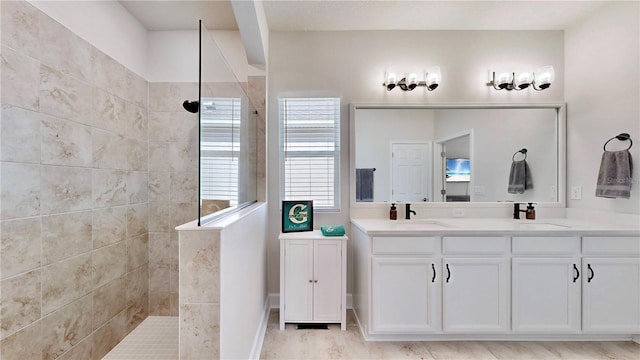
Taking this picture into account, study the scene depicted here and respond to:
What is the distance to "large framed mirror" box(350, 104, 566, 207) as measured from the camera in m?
2.46

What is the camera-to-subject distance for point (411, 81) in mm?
2436

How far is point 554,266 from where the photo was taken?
191 centimetres

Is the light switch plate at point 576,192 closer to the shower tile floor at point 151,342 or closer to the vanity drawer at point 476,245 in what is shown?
the vanity drawer at point 476,245

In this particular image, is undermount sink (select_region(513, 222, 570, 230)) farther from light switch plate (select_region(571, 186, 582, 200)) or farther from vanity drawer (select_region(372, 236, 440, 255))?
vanity drawer (select_region(372, 236, 440, 255))

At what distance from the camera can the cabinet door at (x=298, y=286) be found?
6.95 feet

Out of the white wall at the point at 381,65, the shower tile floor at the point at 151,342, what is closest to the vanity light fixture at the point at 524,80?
the white wall at the point at 381,65

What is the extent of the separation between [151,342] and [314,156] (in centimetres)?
205

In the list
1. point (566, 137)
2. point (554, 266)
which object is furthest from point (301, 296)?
point (566, 137)

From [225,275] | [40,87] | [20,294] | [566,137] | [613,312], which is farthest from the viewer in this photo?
[566,137]

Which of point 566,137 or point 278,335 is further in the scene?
point 566,137

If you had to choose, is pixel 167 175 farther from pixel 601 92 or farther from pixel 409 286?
Result: pixel 601 92

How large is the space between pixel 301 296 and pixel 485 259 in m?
1.43

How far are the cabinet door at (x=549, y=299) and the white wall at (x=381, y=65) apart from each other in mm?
1456

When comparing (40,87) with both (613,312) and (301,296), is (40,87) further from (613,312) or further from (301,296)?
(613,312)
